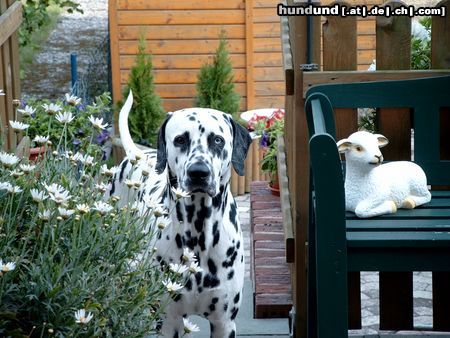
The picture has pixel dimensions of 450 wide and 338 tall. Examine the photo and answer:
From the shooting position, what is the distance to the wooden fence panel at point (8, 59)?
612 cm

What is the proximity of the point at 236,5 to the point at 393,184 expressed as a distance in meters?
7.35

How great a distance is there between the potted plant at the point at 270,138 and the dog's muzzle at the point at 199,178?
2.90 m

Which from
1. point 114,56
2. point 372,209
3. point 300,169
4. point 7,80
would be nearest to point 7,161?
point 372,209

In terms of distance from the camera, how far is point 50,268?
3.04 m

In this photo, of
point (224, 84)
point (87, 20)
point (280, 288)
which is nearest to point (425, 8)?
point (280, 288)

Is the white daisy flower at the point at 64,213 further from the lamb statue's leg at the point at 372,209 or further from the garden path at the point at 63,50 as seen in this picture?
the garden path at the point at 63,50

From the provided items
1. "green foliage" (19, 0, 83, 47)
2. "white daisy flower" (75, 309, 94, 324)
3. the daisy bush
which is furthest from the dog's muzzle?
"green foliage" (19, 0, 83, 47)

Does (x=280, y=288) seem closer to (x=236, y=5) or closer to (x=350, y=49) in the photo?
(x=350, y=49)

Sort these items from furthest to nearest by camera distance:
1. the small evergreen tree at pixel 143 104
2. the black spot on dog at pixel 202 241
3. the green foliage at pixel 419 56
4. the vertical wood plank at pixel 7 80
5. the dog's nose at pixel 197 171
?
the small evergreen tree at pixel 143 104, the vertical wood plank at pixel 7 80, the green foliage at pixel 419 56, the black spot on dog at pixel 202 241, the dog's nose at pixel 197 171

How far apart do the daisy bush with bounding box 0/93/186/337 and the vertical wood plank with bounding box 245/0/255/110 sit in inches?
314

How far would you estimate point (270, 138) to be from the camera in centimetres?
789

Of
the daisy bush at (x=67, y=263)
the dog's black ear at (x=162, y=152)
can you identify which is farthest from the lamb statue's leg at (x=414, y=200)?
the daisy bush at (x=67, y=263)

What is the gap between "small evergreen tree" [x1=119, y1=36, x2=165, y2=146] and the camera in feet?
34.7

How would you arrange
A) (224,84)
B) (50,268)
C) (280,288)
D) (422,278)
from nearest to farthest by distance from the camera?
(50,268) → (280,288) → (422,278) → (224,84)
